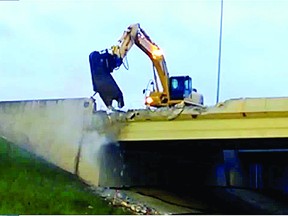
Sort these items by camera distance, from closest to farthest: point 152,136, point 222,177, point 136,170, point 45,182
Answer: point 45,182 < point 152,136 < point 136,170 < point 222,177

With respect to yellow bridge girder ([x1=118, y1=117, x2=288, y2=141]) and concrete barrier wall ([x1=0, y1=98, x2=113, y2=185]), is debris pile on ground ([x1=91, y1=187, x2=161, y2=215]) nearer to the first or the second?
concrete barrier wall ([x1=0, y1=98, x2=113, y2=185])

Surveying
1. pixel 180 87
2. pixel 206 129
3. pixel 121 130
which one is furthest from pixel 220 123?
pixel 180 87

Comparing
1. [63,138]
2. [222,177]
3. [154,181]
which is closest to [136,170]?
[154,181]

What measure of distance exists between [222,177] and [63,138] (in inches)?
472

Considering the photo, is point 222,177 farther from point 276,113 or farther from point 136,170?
point 276,113

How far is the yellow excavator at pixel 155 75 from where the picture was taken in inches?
1113

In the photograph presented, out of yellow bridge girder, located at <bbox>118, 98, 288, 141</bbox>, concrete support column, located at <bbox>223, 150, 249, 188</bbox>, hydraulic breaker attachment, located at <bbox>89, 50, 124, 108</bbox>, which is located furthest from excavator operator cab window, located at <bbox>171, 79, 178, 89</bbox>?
yellow bridge girder, located at <bbox>118, 98, 288, 141</bbox>

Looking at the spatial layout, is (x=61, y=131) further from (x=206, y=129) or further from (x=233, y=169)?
(x=233, y=169)

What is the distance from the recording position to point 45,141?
26.1 meters

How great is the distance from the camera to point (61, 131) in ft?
84.8

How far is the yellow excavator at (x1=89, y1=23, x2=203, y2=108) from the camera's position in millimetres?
28266

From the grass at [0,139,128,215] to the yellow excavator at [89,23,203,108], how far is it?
4.33 metres

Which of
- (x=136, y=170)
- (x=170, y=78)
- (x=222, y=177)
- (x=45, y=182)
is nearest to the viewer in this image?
(x=45, y=182)

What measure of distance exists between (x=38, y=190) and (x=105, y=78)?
7.47 m
